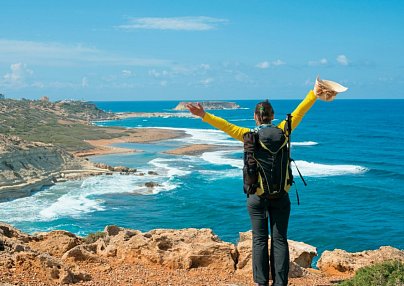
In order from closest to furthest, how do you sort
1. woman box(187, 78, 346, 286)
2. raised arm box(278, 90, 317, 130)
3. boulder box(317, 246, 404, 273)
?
woman box(187, 78, 346, 286) → raised arm box(278, 90, 317, 130) → boulder box(317, 246, 404, 273)

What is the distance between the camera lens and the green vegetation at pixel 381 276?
6.70m

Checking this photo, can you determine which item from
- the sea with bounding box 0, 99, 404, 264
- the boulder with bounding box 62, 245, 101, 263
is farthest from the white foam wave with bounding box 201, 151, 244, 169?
the boulder with bounding box 62, 245, 101, 263

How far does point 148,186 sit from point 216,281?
3192 centimetres

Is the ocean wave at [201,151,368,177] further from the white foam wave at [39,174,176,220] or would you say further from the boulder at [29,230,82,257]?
the boulder at [29,230,82,257]

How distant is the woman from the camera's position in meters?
5.94

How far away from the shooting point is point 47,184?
40406mm

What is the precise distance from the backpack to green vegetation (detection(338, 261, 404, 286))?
6.72 feet

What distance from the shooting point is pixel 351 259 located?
1081 cm

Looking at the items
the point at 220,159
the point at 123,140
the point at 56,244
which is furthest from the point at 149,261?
the point at 123,140

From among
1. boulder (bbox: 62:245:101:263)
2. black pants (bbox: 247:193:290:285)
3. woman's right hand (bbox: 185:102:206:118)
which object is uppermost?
woman's right hand (bbox: 185:102:206:118)

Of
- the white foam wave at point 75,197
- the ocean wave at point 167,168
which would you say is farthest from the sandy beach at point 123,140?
the white foam wave at point 75,197

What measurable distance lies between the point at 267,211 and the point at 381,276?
204 cm

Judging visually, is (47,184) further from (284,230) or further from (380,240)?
(284,230)

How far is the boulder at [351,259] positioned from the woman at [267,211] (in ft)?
15.9
